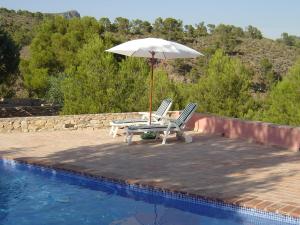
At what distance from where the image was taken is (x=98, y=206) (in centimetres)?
643

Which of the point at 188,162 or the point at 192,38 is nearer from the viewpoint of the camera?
the point at 188,162

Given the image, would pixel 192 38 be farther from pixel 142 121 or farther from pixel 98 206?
pixel 98 206

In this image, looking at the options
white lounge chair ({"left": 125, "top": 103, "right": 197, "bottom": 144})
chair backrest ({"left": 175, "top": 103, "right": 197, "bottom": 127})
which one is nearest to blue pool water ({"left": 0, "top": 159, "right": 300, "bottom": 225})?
white lounge chair ({"left": 125, "top": 103, "right": 197, "bottom": 144})

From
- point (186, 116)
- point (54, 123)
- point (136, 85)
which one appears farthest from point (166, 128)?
point (136, 85)

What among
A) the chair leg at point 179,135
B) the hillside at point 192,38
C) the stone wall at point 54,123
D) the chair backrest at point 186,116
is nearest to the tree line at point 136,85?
the stone wall at point 54,123

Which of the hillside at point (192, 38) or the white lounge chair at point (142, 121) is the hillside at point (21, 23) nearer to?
the hillside at point (192, 38)

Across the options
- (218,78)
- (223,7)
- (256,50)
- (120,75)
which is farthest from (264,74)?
(120,75)

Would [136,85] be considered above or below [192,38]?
below

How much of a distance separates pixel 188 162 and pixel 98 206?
2407 mm

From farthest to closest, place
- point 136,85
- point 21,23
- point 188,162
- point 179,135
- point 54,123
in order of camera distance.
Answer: point 21,23
point 136,85
point 54,123
point 179,135
point 188,162

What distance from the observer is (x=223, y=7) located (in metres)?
24.2

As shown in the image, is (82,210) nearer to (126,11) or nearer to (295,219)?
(295,219)

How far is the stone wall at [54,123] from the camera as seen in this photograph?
1184cm

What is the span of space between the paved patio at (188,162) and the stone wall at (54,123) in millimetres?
457
